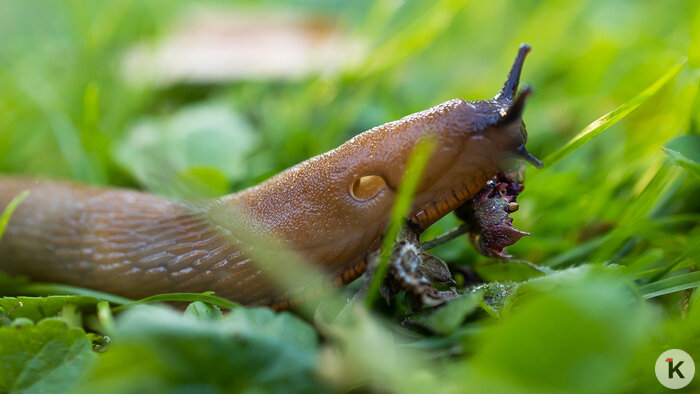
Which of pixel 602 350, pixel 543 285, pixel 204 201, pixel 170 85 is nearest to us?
pixel 602 350

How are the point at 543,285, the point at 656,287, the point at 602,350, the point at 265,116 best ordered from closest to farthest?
1. the point at 602,350
2. the point at 543,285
3. the point at 656,287
4. the point at 265,116

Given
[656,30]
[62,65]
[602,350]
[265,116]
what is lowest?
[602,350]

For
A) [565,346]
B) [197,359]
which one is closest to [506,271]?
[565,346]

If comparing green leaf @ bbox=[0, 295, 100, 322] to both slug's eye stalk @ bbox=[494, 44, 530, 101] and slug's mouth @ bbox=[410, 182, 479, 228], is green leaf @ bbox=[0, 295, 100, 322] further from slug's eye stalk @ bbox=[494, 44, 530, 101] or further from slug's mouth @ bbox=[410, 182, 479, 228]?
slug's eye stalk @ bbox=[494, 44, 530, 101]

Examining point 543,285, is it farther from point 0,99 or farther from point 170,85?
point 0,99

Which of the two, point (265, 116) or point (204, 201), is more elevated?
point (265, 116)

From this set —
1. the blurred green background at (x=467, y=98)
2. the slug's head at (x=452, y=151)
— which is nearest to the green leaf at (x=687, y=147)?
the blurred green background at (x=467, y=98)

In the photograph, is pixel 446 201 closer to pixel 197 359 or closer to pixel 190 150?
pixel 197 359

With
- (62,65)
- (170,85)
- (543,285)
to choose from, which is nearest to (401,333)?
(543,285)
